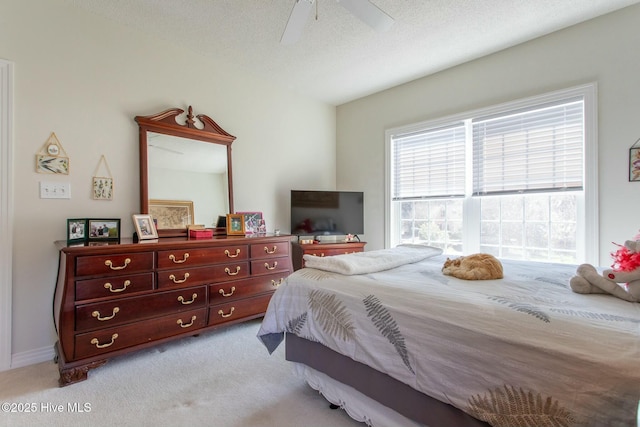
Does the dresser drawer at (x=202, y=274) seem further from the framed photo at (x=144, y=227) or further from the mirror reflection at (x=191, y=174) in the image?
the mirror reflection at (x=191, y=174)

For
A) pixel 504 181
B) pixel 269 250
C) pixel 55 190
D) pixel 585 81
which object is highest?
pixel 585 81

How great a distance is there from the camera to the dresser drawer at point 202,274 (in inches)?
88.7

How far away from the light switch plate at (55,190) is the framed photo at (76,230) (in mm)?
238

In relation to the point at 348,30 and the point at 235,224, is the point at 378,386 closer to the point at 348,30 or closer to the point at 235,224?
the point at 235,224

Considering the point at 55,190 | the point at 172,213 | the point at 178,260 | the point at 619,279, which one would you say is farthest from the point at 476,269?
the point at 55,190

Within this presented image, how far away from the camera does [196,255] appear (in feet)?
7.86

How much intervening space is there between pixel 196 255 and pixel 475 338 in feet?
6.82

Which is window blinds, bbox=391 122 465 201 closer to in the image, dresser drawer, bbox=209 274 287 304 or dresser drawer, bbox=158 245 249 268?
dresser drawer, bbox=209 274 287 304

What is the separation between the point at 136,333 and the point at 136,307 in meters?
0.19

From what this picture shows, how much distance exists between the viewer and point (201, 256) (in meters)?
2.42

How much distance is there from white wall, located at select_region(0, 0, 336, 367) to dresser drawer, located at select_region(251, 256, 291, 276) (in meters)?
0.82

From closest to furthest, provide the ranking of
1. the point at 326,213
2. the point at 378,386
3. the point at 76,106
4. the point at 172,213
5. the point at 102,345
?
the point at 378,386 → the point at 102,345 → the point at 76,106 → the point at 172,213 → the point at 326,213

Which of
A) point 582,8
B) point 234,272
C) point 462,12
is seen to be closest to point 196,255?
point 234,272

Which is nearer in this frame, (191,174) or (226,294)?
(226,294)
